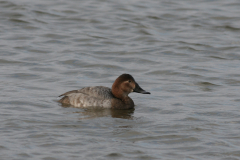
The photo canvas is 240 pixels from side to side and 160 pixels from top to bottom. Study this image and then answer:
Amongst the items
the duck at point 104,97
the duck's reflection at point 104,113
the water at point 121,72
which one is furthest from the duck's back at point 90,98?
the water at point 121,72

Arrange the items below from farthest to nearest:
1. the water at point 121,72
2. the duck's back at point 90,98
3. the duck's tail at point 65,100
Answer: the duck's tail at point 65,100 < the duck's back at point 90,98 < the water at point 121,72

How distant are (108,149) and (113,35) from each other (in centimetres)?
1062

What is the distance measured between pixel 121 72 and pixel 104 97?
2922 millimetres

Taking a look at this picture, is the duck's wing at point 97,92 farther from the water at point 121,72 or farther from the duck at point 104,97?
the water at point 121,72

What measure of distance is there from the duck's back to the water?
11.5 inches

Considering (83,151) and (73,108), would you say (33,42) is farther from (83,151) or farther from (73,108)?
(83,151)

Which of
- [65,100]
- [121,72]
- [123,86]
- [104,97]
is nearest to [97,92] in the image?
[104,97]

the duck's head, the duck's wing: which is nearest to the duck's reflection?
the duck's wing

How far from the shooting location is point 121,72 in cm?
1259

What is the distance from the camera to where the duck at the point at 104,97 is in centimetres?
968

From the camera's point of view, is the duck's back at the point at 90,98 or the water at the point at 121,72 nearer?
the water at the point at 121,72

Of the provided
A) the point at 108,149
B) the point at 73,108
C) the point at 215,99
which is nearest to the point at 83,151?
the point at 108,149

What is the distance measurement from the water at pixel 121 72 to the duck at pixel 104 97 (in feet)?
0.88

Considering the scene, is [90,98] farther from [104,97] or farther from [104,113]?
[104,113]
